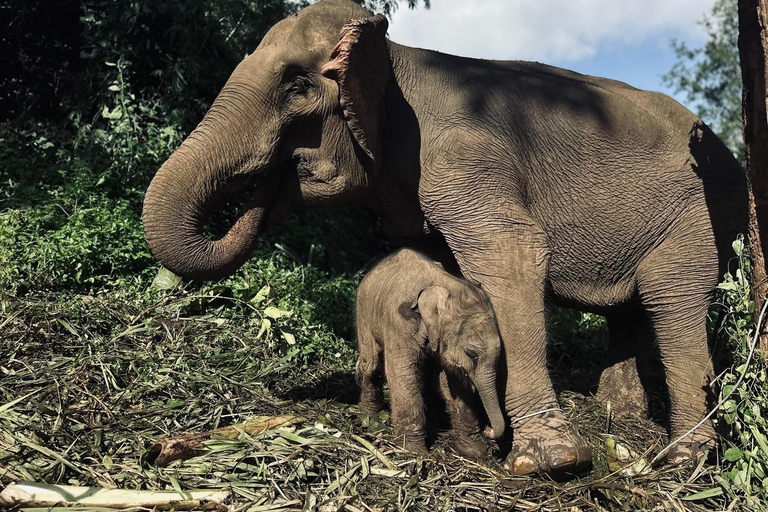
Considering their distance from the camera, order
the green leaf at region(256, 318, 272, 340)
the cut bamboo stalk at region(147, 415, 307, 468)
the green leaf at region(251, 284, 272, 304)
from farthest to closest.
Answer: the green leaf at region(251, 284, 272, 304) → the green leaf at region(256, 318, 272, 340) → the cut bamboo stalk at region(147, 415, 307, 468)

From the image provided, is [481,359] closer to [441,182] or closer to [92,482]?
[441,182]

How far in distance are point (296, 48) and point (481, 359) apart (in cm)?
206

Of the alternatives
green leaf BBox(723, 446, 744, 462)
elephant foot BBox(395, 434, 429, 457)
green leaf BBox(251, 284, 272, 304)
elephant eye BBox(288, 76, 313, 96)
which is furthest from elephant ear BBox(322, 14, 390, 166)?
green leaf BBox(723, 446, 744, 462)

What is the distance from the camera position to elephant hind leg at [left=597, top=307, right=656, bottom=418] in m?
6.25

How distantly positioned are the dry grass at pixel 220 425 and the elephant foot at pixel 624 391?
7.2 inches

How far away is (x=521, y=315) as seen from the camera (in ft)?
15.6

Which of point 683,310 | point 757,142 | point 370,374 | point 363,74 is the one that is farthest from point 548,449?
point 363,74

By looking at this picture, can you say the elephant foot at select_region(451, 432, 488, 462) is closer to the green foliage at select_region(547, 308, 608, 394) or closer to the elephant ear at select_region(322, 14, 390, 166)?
the elephant ear at select_region(322, 14, 390, 166)

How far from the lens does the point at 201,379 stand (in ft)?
17.9

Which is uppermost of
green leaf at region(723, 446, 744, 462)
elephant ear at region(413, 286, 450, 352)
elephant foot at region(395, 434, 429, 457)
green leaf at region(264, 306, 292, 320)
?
elephant ear at region(413, 286, 450, 352)

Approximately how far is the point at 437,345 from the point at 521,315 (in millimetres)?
519

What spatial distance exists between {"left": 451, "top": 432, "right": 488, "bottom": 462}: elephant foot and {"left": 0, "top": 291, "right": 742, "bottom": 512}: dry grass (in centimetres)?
9

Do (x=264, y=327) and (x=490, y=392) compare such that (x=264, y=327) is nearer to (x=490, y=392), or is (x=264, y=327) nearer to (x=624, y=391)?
(x=490, y=392)

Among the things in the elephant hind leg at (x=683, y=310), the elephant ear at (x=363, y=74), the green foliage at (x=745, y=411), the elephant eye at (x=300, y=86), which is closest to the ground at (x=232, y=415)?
the green foliage at (x=745, y=411)
